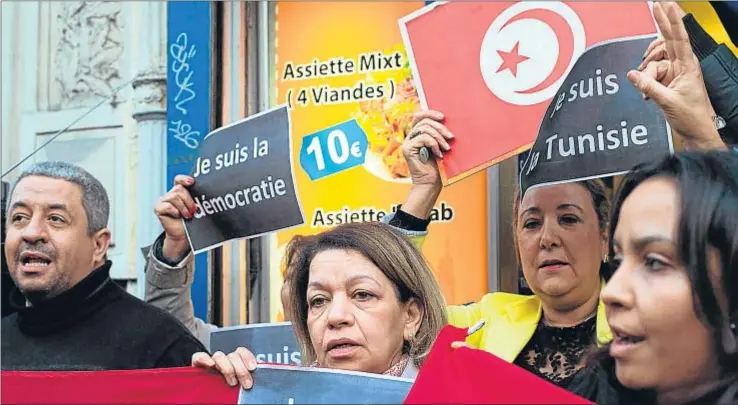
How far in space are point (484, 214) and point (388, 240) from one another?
2.21 m

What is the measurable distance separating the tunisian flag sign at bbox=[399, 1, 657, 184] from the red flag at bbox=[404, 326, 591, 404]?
1.03 m

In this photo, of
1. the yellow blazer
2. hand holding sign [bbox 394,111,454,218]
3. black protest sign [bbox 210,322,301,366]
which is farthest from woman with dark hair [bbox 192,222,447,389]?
black protest sign [bbox 210,322,301,366]

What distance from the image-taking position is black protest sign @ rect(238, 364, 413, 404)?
7.67ft

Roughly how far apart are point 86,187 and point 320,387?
5.41 ft

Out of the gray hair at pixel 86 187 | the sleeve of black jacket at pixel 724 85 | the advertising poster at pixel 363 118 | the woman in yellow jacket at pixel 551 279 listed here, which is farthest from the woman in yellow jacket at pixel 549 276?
the advertising poster at pixel 363 118

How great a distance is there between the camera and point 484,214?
5031 mm

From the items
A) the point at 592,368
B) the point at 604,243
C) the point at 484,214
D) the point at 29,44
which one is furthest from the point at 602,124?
the point at 29,44

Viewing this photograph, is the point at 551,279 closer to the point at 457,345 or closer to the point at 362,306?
the point at 362,306

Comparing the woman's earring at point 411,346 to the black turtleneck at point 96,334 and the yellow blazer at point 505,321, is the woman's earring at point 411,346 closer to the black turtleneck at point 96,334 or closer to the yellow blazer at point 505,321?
the yellow blazer at point 505,321

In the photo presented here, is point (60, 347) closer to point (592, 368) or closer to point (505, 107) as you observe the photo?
point (505, 107)

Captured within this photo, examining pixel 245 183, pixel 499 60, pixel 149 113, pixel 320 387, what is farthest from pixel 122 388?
pixel 149 113

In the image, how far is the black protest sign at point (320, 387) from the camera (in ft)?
7.67

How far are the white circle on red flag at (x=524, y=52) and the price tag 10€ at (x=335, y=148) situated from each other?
863mm

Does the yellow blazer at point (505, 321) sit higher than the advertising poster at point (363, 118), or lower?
lower
